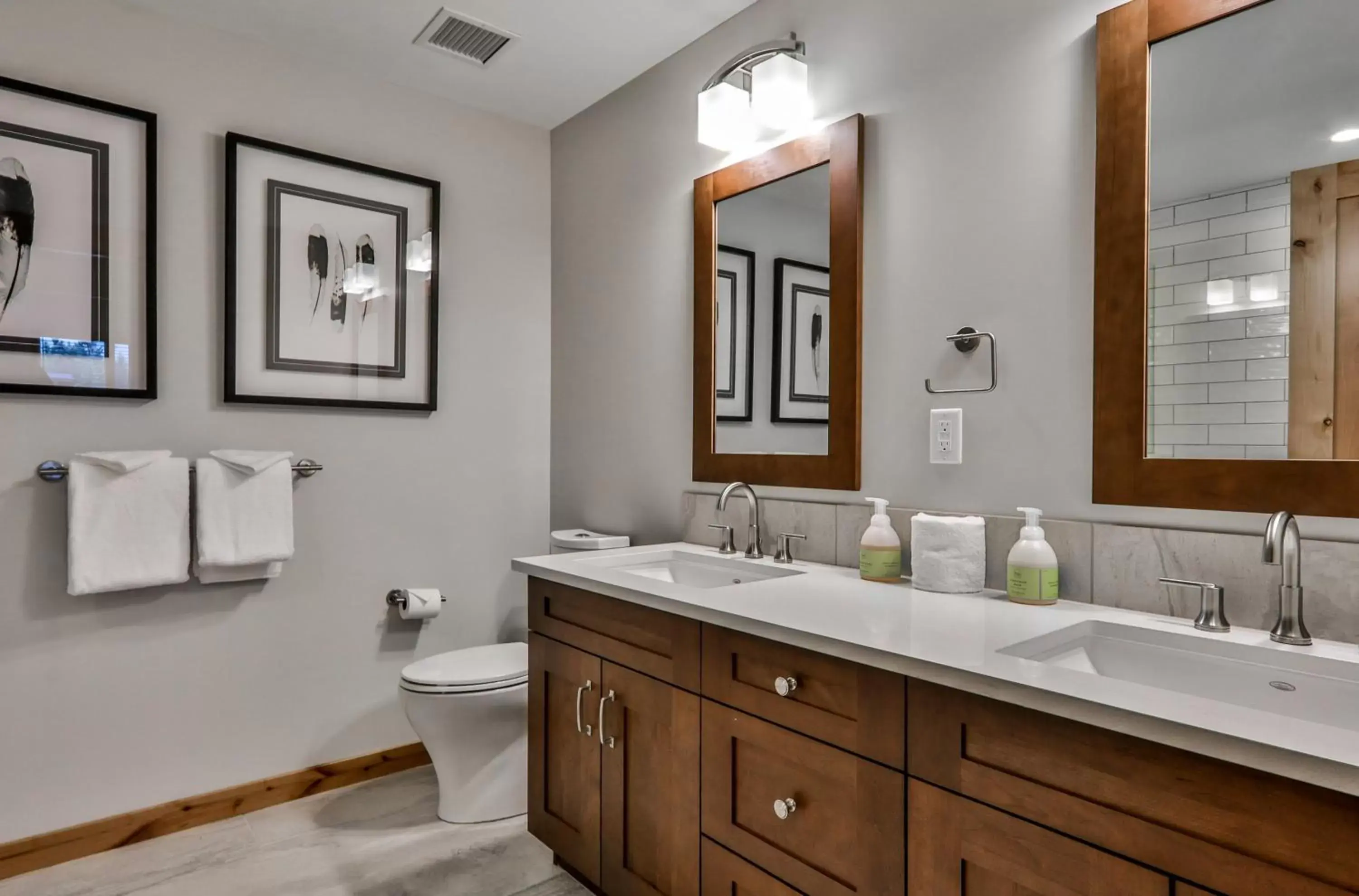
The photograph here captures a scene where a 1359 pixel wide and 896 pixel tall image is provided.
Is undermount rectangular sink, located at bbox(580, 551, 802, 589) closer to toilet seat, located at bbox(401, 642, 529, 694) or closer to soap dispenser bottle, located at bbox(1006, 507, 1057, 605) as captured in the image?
toilet seat, located at bbox(401, 642, 529, 694)

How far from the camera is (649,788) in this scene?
62.6 inches

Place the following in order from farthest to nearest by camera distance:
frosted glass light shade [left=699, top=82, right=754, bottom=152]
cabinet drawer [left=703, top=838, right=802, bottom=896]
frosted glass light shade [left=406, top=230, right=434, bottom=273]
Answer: frosted glass light shade [left=406, top=230, right=434, bottom=273]
frosted glass light shade [left=699, top=82, right=754, bottom=152]
cabinet drawer [left=703, top=838, right=802, bottom=896]

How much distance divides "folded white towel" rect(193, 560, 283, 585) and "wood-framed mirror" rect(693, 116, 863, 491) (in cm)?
133

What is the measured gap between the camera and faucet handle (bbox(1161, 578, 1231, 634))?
1.22 meters

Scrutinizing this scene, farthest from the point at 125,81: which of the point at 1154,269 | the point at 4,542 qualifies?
the point at 1154,269

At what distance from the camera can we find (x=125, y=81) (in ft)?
7.07

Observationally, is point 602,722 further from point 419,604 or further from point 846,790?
point 419,604

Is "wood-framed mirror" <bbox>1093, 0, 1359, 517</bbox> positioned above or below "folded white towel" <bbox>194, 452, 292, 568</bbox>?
above

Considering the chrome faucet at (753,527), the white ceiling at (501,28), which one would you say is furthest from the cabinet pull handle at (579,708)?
the white ceiling at (501,28)

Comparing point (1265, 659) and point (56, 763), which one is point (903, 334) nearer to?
point (1265, 659)

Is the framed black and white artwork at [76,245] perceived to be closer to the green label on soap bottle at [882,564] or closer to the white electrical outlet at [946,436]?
the green label on soap bottle at [882,564]

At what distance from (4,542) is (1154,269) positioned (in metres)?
2.77

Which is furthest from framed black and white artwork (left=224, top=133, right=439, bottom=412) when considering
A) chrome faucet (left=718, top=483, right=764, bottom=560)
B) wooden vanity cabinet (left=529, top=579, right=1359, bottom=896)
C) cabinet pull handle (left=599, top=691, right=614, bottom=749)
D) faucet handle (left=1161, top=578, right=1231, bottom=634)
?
faucet handle (left=1161, top=578, right=1231, bottom=634)

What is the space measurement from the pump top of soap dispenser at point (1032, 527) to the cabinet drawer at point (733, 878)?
0.76 meters
